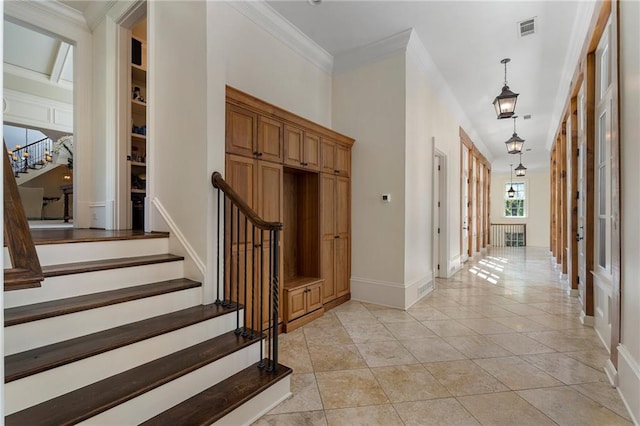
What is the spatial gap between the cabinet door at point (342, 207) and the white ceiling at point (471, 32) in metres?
1.86

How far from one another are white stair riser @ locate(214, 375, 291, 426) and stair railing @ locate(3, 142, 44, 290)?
1241 millimetres

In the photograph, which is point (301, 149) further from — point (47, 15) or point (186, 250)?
point (47, 15)

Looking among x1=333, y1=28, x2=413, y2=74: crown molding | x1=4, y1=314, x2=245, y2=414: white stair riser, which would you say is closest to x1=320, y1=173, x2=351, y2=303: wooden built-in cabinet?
x1=333, y1=28, x2=413, y2=74: crown molding

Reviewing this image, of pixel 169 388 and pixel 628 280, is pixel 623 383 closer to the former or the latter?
pixel 628 280

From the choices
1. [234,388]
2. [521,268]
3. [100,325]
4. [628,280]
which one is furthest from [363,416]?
[521,268]

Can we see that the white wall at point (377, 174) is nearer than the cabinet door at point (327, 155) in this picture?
No

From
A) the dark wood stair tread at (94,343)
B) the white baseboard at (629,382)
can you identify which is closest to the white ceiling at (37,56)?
the dark wood stair tread at (94,343)

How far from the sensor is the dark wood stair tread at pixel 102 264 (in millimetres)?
1926

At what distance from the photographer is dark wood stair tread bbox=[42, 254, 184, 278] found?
6.32 feet

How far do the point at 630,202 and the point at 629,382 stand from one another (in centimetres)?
115

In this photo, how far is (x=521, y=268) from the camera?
6957mm

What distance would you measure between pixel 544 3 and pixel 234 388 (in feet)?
15.3

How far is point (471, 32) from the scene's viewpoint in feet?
12.6

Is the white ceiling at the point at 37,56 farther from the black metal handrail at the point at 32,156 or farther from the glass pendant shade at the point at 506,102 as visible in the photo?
the glass pendant shade at the point at 506,102
